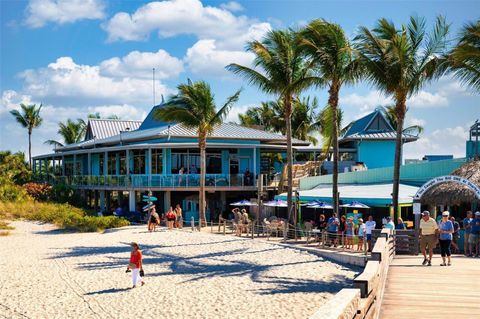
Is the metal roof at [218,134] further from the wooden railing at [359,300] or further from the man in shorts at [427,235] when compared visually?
the wooden railing at [359,300]

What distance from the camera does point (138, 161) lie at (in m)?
42.4

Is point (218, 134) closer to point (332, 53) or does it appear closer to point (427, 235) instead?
point (332, 53)

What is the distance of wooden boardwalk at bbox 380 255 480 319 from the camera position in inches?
389

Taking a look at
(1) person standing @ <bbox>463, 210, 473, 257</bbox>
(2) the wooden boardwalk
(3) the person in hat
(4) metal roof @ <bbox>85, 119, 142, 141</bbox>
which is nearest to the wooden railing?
(2) the wooden boardwalk

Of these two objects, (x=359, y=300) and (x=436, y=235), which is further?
(x=436, y=235)

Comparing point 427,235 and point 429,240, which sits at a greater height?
point 427,235

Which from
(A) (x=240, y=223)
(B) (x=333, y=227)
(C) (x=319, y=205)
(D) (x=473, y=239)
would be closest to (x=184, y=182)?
(A) (x=240, y=223)

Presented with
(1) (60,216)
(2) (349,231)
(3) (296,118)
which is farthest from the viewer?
(3) (296,118)

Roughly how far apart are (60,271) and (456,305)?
15.2 metres

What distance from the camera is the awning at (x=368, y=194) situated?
24.2 metres

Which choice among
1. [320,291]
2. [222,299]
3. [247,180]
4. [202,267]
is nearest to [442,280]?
[320,291]

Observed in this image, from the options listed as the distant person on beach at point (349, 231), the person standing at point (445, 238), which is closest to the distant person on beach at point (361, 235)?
the distant person on beach at point (349, 231)

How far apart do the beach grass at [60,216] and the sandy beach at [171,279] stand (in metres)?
5.41

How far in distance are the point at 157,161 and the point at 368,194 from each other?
59.7 ft
